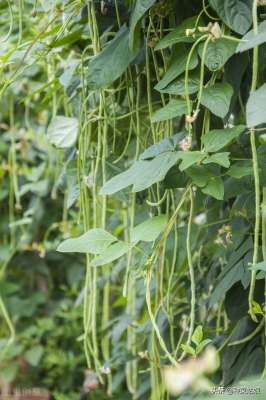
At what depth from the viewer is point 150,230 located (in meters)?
0.83

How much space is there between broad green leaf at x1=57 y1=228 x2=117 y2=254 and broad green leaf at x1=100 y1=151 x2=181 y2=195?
0.17ft

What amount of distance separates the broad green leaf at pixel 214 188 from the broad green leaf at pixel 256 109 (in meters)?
0.13

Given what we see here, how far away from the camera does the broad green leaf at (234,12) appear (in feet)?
2.66

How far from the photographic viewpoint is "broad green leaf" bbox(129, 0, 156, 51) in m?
0.82

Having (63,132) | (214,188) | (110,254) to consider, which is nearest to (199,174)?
(214,188)

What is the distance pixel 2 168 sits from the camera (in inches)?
86.7

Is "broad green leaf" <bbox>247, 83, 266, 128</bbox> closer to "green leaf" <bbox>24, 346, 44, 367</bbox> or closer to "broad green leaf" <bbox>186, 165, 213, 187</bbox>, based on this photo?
"broad green leaf" <bbox>186, 165, 213, 187</bbox>

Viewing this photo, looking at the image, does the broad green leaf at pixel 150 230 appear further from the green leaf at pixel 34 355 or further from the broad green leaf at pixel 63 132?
the green leaf at pixel 34 355

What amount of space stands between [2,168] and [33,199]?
0.18 meters

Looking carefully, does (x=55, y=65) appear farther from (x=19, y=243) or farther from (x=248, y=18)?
(x=19, y=243)

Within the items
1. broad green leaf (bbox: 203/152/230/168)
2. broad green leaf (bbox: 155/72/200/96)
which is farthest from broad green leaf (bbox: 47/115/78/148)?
broad green leaf (bbox: 203/152/230/168)

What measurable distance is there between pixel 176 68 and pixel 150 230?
0.66 feet

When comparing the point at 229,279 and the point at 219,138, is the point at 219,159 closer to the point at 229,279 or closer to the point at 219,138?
the point at 219,138

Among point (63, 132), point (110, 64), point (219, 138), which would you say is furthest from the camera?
point (63, 132)
